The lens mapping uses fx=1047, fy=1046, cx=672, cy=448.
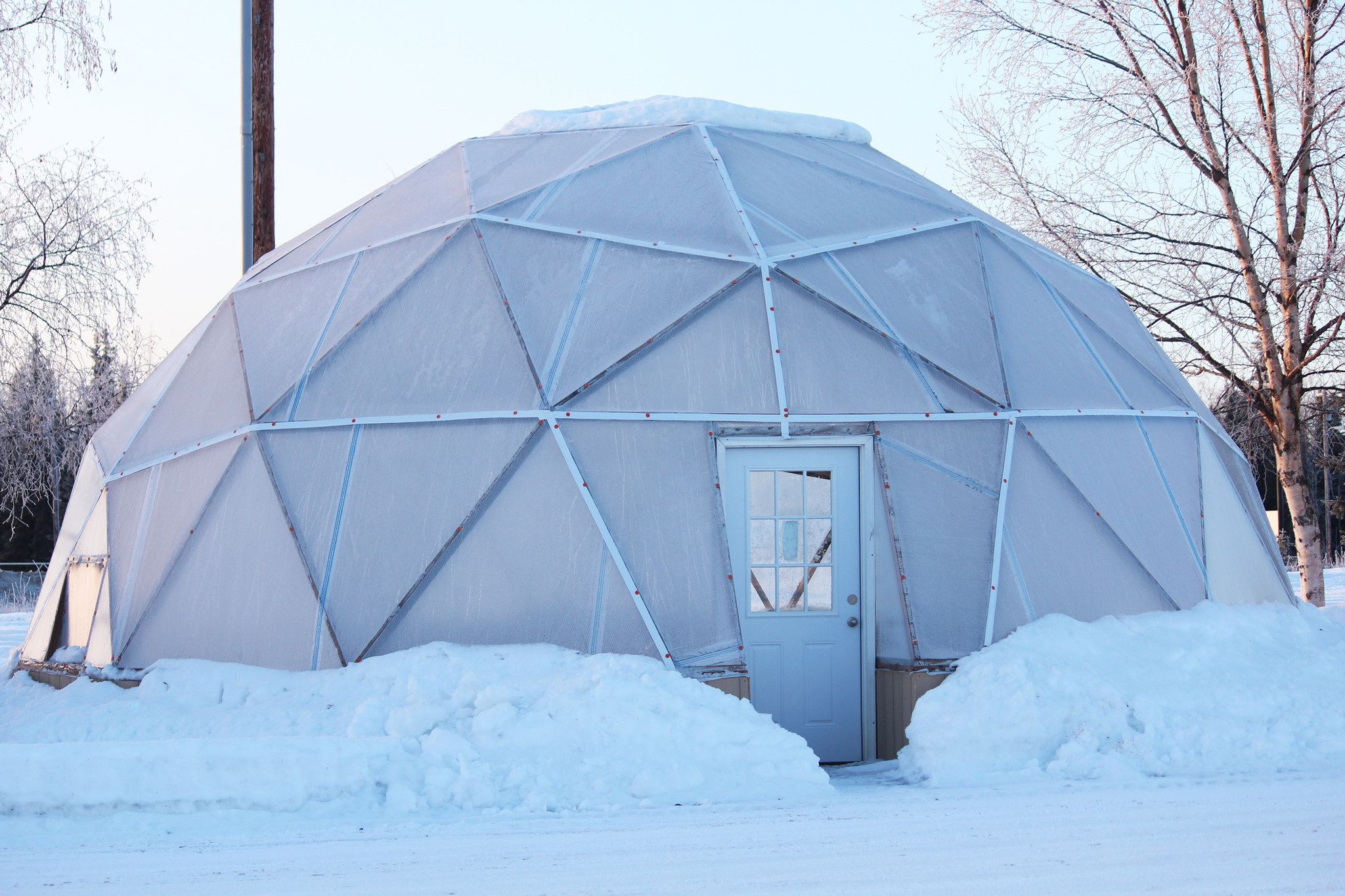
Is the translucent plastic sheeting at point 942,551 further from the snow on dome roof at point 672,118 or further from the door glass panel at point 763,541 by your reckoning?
A: the snow on dome roof at point 672,118

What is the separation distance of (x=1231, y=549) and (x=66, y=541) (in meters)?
10.2

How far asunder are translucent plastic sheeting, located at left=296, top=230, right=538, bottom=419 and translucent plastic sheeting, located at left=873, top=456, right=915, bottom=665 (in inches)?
104

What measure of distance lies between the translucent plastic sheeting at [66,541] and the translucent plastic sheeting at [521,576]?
3.47 meters

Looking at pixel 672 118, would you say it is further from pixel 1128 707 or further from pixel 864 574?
pixel 1128 707

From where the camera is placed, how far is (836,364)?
7.84m

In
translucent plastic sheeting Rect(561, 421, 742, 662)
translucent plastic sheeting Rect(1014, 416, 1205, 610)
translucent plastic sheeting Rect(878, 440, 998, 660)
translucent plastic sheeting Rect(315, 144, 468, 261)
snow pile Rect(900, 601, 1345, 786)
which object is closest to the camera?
snow pile Rect(900, 601, 1345, 786)

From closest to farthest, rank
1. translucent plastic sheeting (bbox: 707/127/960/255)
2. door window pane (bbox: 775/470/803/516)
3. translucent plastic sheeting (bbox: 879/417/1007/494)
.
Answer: door window pane (bbox: 775/470/803/516)
translucent plastic sheeting (bbox: 879/417/1007/494)
translucent plastic sheeting (bbox: 707/127/960/255)

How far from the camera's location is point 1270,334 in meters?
15.7

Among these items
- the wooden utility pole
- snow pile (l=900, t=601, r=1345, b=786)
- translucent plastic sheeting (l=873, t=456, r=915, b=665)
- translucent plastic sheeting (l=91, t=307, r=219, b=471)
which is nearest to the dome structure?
translucent plastic sheeting (l=873, t=456, r=915, b=665)

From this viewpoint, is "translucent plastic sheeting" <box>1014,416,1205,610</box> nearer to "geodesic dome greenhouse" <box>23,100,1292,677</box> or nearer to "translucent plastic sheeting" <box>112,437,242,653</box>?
"geodesic dome greenhouse" <box>23,100,1292,677</box>

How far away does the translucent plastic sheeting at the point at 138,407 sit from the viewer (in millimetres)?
9234

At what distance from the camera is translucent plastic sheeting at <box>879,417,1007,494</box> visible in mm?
7789

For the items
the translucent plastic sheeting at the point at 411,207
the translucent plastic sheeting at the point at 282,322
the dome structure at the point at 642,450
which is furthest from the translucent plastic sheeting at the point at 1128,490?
the translucent plastic sheeting at the point at 282,322

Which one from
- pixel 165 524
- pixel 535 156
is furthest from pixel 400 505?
pixel 535 156
